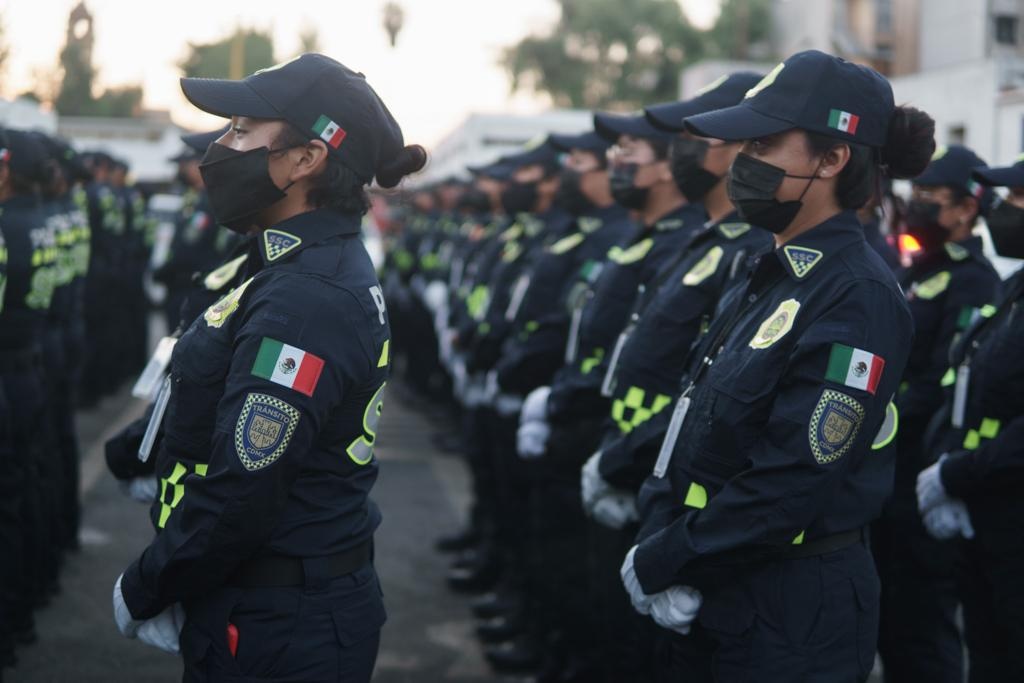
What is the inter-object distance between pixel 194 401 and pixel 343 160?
681mm

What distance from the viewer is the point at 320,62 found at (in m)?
2.87

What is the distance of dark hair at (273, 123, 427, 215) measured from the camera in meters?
2.85

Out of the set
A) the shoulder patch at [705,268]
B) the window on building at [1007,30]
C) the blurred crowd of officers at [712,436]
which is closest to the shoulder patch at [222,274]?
the blurred crowd of officers at [712,436]

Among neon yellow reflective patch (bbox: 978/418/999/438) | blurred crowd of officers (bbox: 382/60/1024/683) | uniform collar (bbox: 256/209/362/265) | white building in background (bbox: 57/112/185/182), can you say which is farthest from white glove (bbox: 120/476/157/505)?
→ white building in background (bbox: 57/112/185/182)

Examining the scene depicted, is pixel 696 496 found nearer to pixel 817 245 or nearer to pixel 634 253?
pixel 817 245

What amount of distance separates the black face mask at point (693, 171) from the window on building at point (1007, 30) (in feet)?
15.9

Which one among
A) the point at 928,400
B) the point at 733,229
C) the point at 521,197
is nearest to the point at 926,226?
the point at 928,400

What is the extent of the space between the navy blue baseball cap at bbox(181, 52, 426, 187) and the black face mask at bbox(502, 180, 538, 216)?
4.74 meters

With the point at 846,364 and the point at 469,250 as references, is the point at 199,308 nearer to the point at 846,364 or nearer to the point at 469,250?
the point at 846,364

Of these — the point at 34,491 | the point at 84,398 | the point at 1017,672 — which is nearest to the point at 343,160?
the point at 1017,672

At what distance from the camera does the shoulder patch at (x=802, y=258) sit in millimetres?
2915

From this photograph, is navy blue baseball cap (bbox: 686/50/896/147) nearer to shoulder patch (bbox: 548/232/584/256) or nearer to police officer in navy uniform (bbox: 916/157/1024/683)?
police officer in navy uniform (bbox: 916/157/1024/683)

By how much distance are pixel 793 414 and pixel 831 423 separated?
0.09 metres

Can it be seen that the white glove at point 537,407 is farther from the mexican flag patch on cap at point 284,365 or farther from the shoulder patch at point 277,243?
the mexican flag patch on cap at point 284,365
